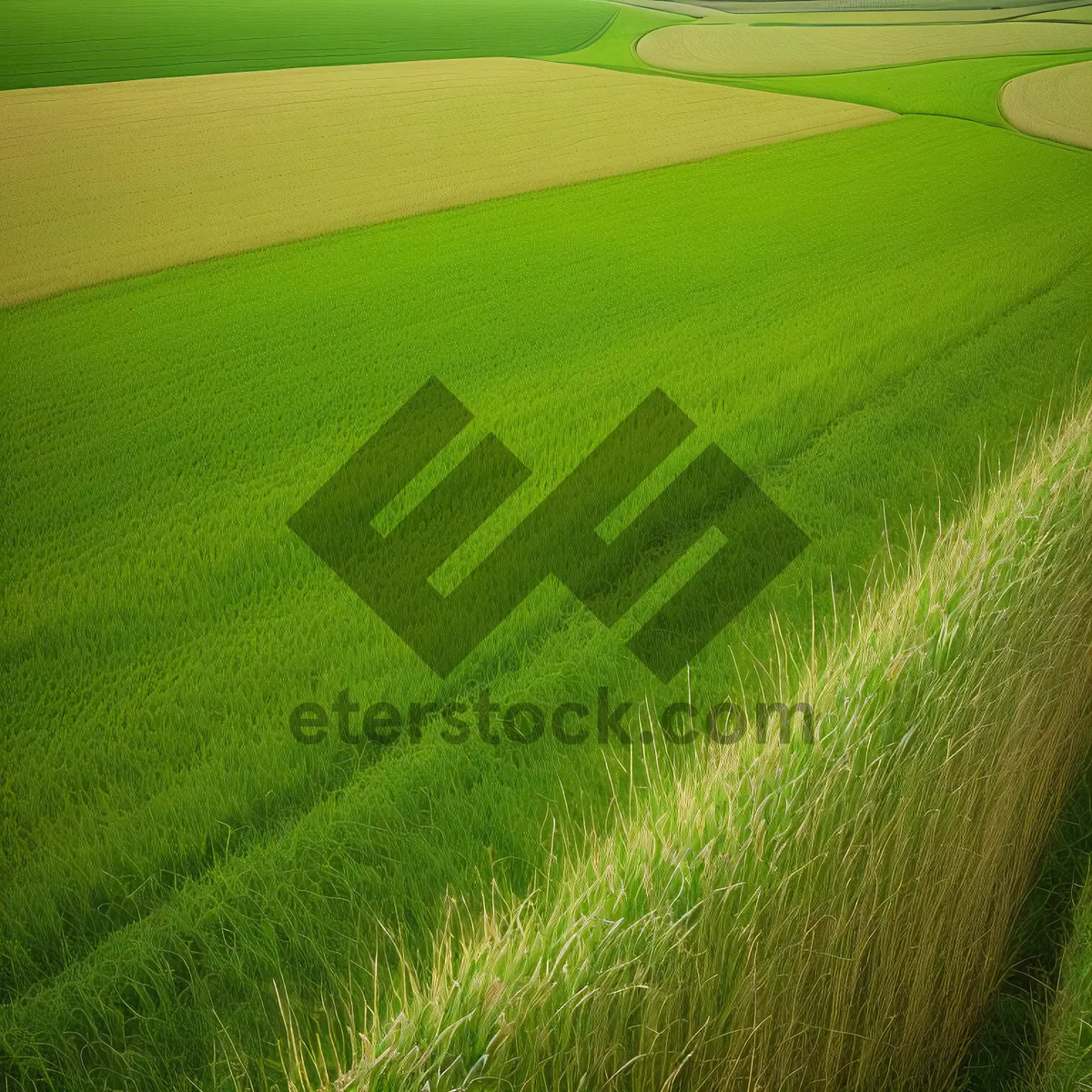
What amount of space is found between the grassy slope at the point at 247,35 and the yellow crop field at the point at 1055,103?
1148cm

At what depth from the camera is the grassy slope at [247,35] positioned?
1383 centimetres

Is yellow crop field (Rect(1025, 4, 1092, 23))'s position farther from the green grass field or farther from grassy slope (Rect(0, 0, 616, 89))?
the green grass field

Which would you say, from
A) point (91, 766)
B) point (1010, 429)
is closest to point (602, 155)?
point (1010, 429)

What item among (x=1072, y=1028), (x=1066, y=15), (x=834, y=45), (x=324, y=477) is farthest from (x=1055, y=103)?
(x=1072, y=1028)

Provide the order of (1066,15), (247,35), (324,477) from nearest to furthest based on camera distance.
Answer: (324,477) < (247,35) < (1066,15)

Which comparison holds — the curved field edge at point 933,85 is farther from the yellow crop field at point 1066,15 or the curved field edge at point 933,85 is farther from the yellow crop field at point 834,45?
the yellow crop field at point 1066,15

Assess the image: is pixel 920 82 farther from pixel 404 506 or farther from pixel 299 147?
pixel 404 506

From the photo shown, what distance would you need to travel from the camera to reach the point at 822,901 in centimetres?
148

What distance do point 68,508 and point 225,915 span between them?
268 cm

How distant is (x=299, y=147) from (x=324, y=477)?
10.2 meters

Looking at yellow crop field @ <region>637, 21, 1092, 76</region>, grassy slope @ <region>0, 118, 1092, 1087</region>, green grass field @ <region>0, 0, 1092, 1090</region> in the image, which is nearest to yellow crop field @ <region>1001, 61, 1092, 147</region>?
yellow crop field @ <region>637, 21, 1092, 76</region>

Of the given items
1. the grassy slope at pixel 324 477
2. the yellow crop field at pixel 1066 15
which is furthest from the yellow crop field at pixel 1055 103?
the grassy slope at pixel 324 477

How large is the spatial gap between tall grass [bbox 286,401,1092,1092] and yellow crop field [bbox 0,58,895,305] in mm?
7492

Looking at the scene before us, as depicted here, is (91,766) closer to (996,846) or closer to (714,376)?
(996,846)
